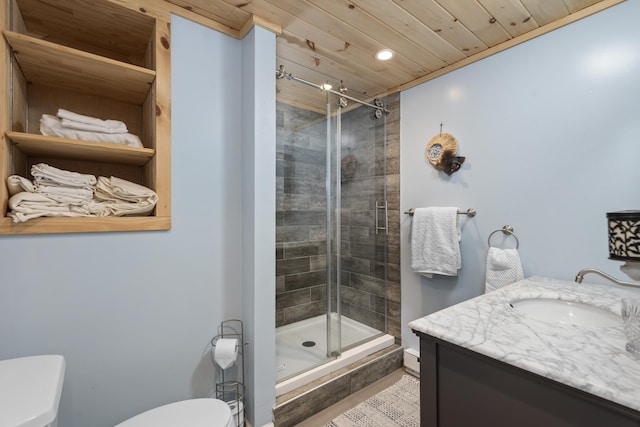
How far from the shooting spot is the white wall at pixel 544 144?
4.46 feet

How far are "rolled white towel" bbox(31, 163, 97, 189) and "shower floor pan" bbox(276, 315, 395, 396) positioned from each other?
1.50 m

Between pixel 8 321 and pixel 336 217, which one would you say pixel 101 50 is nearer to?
pixel 8 321

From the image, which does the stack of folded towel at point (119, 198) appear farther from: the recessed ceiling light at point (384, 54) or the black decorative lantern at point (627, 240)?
the black decorative lantern at point (627, 240)

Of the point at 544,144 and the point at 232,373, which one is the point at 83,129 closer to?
the point at 232,373

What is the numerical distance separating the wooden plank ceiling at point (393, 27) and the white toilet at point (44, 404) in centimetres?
166

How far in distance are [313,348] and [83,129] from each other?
206 centimetres

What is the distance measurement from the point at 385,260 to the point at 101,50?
8.04 ft

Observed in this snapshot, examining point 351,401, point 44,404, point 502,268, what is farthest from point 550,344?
point 351,401

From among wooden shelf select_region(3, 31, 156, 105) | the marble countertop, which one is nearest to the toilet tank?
the marble countertop

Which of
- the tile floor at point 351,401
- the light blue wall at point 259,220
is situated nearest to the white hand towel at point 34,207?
the light blue wall at point 259,220

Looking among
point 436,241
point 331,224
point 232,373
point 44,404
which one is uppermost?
point 331,224

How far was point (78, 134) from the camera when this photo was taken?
1.25 m

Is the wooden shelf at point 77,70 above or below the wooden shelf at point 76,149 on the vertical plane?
above

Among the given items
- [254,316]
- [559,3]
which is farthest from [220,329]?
[559,3]
